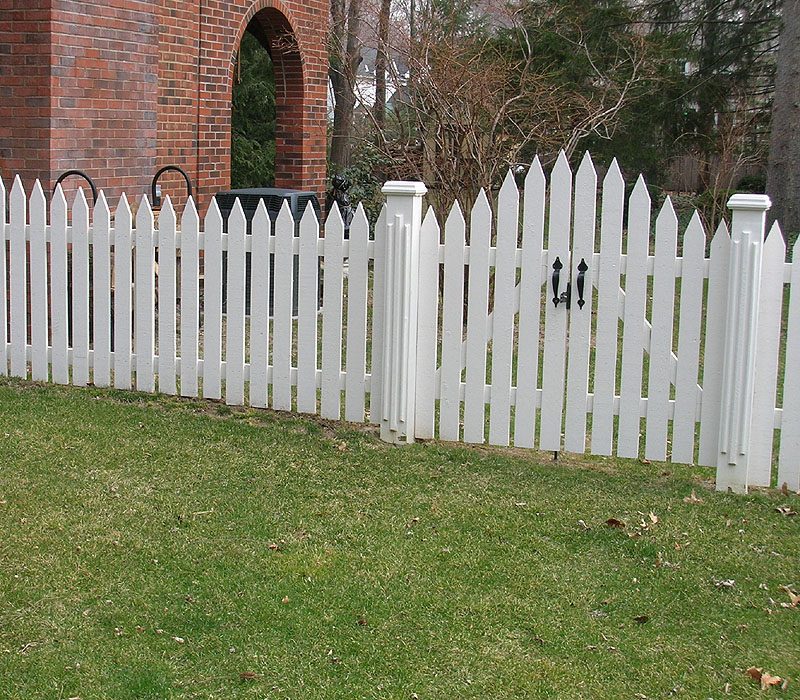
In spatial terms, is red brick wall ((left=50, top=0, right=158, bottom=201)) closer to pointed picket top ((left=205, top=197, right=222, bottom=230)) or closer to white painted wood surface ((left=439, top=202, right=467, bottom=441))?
pointed picket top ((left=205, top=197, right=222, bottom=230))

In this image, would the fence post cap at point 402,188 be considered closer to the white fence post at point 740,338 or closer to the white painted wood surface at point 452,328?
the white painted wood surface at point 452,328

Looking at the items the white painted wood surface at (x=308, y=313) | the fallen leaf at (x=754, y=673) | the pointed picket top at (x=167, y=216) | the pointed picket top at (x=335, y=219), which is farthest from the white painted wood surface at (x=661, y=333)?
the pointed picket top at (x=167, y=216)

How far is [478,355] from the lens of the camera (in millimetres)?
5945

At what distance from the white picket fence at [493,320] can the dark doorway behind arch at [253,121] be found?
1250cm

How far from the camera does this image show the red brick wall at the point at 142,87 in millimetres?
8766

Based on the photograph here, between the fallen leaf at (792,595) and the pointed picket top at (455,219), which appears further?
the pointed picket top at (455,219)

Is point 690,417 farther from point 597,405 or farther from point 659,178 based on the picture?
point 659,178

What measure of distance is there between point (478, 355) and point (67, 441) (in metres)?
2.32

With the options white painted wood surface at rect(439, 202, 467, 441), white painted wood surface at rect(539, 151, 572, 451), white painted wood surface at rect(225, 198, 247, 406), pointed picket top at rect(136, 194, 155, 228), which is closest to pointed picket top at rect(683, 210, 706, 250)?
white painted wood surface at rect(539, 151, 572, 451)

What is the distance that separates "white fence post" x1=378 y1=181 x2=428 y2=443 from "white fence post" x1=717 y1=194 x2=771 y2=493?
166 centimetres

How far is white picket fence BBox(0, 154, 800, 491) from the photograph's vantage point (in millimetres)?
5445

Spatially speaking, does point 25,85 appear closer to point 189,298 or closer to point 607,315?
point 189,298

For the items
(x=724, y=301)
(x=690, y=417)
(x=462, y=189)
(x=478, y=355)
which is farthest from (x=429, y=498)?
(x=462, y=189)

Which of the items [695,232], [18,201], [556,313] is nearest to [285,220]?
[556,313]
